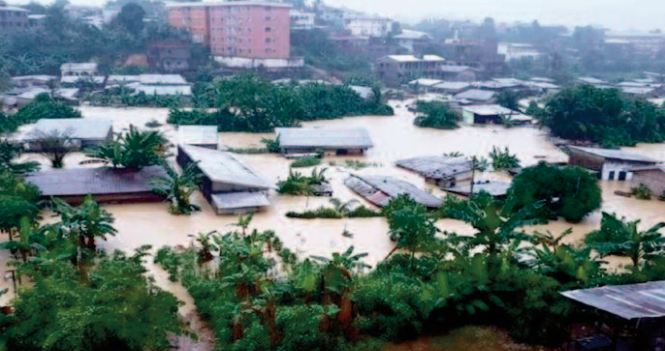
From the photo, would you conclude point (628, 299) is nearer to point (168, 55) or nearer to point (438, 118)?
point (438, 118)

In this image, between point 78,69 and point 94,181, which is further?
point 78,69

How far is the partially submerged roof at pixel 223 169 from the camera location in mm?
21141

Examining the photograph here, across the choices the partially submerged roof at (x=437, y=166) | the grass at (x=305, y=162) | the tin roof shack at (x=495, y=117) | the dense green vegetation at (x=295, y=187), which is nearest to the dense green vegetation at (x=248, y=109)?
the grass at (x=305, y=162)

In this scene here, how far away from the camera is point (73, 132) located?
2828 centimetres

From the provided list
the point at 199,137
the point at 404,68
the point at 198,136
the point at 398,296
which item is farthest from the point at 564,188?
the point at 404,68

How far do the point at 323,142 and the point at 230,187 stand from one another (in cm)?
982

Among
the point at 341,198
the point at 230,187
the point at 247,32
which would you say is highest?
the point at 247,32

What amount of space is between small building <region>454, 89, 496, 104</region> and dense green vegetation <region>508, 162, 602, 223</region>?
26312mm

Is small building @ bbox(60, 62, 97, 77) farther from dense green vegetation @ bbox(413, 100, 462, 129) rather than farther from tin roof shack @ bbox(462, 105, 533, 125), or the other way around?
tin roof shack @ bbox(462, 105, 533, 125)

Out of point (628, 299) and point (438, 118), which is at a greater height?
point (628, 299)

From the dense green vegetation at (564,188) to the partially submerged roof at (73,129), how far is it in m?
19.4

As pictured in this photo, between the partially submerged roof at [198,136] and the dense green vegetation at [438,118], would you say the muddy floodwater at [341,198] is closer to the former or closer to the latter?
the dense green vegetation at [438,118]

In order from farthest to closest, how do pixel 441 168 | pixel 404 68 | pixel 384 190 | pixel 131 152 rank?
pixel 404 68, pixel 441 168, pixel 384 190, pixel 131 152

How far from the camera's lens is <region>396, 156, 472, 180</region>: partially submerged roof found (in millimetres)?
25406
